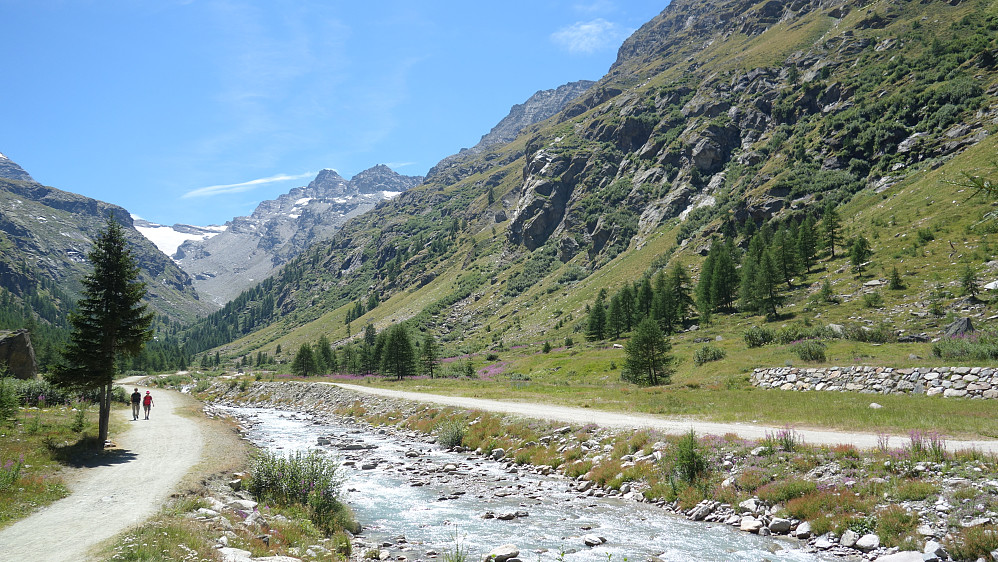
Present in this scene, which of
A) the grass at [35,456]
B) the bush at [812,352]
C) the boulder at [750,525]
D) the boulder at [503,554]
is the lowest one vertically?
the boulder at [750,525]

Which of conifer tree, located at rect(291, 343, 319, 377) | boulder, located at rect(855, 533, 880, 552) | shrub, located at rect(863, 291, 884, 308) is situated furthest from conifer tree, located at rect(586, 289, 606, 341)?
boulder, located at rect(855, 533, 880, 552)

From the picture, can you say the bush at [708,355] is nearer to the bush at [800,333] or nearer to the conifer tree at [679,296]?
the bush at [800,333]

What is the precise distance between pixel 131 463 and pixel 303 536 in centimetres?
1269

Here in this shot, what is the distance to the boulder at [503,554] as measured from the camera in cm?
1108

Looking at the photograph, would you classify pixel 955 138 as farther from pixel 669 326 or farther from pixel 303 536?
pixel 303 536

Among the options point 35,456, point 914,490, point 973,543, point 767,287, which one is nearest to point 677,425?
point 914,490

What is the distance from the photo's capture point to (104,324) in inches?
846

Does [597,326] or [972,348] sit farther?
[597,326]

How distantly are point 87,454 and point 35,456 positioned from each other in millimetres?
2400

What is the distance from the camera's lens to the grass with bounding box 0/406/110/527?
1333 cm

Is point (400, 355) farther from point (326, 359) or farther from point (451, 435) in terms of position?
point (451, 435)

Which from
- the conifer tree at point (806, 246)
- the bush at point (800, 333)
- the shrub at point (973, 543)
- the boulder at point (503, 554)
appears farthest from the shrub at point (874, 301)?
the boulder at point (503, 554)

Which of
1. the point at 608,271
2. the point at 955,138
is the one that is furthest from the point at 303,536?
the point at 608,271

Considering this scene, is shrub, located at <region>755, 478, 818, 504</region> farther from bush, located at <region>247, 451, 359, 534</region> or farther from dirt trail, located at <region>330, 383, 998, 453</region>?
bush, located at <region>247, 451, 359, 534</region>
